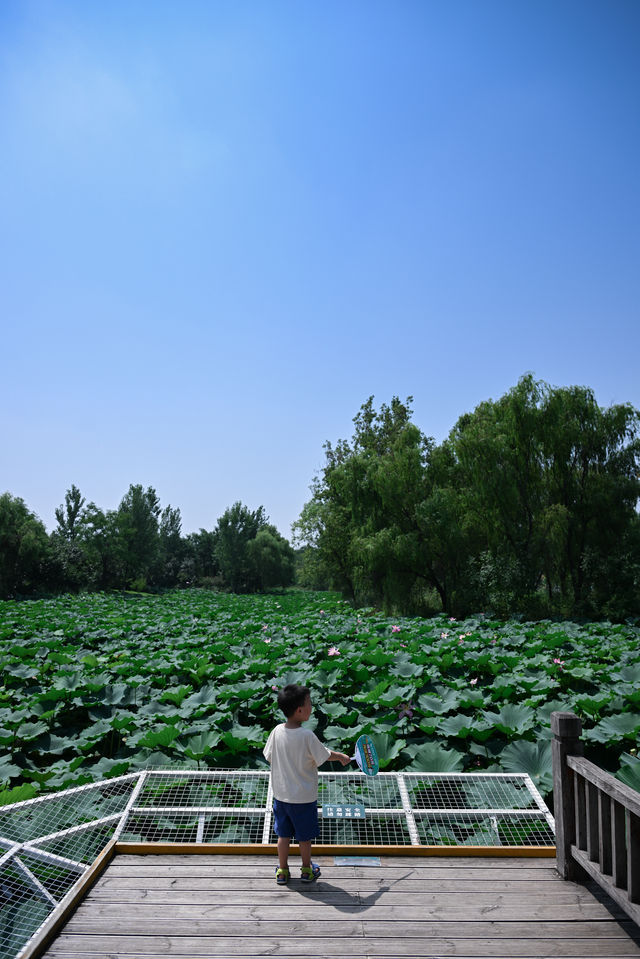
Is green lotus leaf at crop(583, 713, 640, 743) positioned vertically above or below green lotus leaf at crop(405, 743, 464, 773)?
above

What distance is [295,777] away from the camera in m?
2.62

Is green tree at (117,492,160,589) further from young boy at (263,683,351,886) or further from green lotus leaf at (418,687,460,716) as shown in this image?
young boy at (263,683,351,886)

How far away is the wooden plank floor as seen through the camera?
6.64ft

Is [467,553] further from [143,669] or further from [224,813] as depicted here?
[224,813]

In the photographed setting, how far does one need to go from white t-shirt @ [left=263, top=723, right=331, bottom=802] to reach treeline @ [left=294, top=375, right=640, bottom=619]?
15.8 metres

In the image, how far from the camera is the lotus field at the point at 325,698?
15.5 feet

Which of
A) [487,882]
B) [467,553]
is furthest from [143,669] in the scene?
[467,553]

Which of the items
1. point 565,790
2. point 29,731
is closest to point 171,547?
point 29,731

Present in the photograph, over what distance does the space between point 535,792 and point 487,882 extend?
34.0 inches

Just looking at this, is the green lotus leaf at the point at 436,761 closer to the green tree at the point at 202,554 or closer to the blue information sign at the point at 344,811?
the blue information sign at the point at 344,811

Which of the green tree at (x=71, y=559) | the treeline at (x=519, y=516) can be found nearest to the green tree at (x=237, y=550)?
the green tree at (x=71, y=559)

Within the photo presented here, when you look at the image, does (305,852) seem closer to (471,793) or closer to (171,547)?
(471,793)

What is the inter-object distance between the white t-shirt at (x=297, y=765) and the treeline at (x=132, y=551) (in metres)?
33.0

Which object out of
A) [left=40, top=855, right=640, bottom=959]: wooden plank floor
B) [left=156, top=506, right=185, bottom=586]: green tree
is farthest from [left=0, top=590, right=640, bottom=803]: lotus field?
[left=156, top=506, right=185, bottom=586]: green tree
